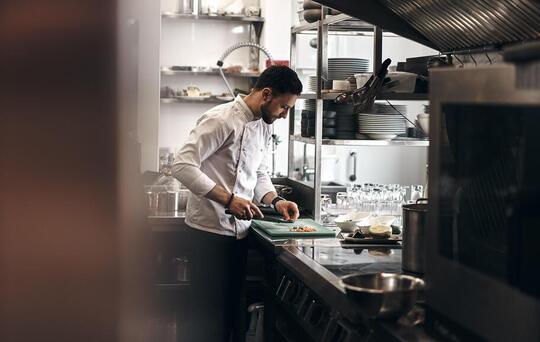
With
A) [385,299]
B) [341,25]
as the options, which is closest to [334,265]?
[385,299]

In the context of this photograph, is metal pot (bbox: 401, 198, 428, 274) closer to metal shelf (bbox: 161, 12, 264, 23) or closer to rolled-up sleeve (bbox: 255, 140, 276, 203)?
rolled-up sleeve (bbox: 255, 140, 276, 203)

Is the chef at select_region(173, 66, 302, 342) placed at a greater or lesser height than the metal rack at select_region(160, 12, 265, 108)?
lesser

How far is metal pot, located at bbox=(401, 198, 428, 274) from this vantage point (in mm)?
2318

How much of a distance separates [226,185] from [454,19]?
149cm

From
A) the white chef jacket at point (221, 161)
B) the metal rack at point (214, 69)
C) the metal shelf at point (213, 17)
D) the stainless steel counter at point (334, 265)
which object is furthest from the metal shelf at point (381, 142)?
the metal shelf at point (213, 17)

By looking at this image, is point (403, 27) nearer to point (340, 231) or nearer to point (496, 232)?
point (340, 231)

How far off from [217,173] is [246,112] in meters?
0.33

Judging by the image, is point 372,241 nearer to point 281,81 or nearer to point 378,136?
point 378,136

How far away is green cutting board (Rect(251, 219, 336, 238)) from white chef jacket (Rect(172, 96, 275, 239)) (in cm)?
11

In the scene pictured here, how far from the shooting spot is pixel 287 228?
3424mm

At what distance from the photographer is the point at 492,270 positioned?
4.30 ft

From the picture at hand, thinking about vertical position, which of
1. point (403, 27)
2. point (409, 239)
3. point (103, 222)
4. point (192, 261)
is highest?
point (403, 27)

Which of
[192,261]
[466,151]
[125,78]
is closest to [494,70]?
[466,151]

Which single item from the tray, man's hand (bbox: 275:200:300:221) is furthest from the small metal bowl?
man's hand (bbox: 275:200:300:221)
